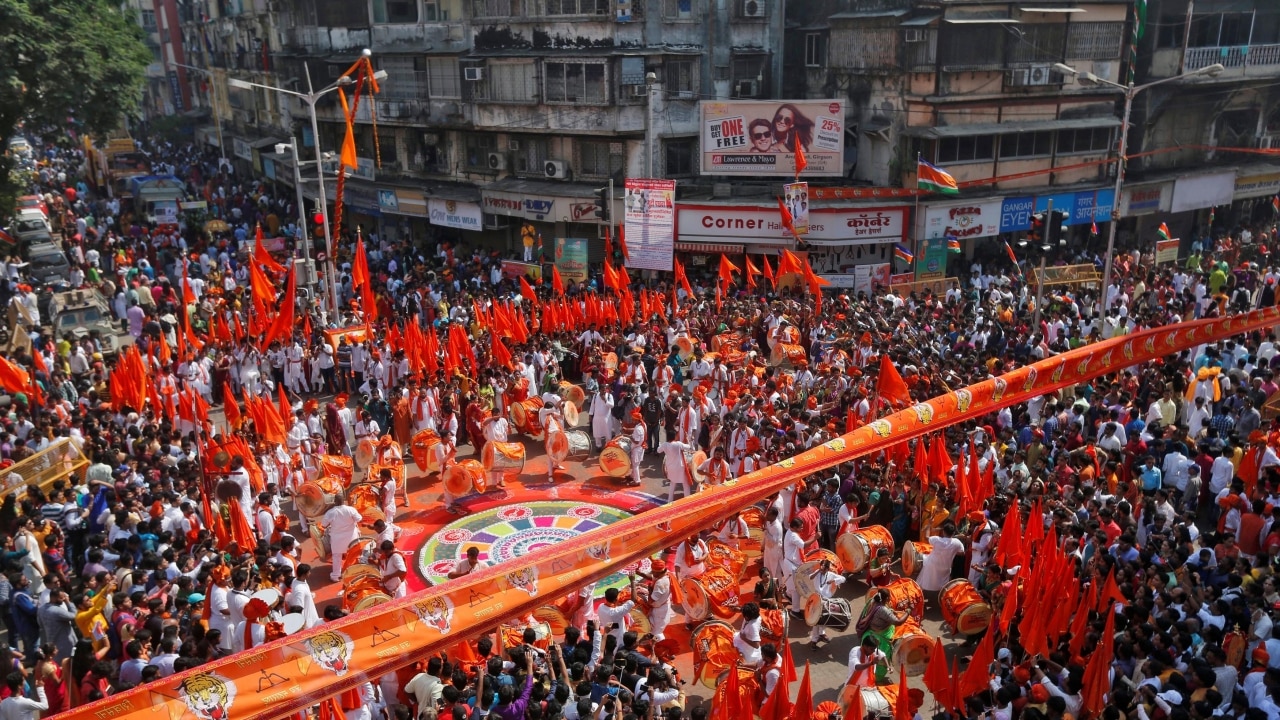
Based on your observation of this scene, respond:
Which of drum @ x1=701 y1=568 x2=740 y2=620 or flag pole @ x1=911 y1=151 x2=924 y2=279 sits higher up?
flag pole @ x1=911 y1=151 x2=924 y2=279

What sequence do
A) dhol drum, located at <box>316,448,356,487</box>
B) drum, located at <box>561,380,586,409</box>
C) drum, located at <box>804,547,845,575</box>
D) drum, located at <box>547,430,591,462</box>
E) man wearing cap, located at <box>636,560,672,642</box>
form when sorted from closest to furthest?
1. man wearing cap, located at <box>636,560,672,642</box>
2. drum, located at <box>804,547,845,575</box>
3. dhol drum, located at <box>316,448,356,487</box>
4. drum, located at <box>547,430,591,462</box>
5. drum, located at <box>561,380,586,409</box>

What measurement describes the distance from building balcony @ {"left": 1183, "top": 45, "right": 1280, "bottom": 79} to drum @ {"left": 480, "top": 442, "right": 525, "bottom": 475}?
24510 millimetres

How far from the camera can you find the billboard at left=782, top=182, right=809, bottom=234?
84.9 feet

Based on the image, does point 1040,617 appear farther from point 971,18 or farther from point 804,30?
point 804,30

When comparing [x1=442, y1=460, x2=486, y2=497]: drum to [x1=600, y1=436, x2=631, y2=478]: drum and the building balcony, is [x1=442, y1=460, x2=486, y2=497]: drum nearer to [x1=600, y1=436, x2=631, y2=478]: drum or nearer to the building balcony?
[x1=600, y1=436, x2=631, y2=478]: drum

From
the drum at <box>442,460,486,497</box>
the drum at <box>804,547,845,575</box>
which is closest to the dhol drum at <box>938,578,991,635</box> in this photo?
the drum at <box>804,547,845,575</box>

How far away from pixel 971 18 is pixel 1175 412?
1507 centimetres

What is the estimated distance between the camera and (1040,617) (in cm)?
988

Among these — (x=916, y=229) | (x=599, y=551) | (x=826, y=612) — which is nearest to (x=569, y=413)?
(x=826, y=612)

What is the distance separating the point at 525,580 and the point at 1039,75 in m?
24.5

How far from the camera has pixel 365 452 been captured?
15.6 meters

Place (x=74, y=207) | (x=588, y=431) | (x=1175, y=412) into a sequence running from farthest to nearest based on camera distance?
(x=74, y=207) → (x=588, y=431) → (x=1175, y=412)

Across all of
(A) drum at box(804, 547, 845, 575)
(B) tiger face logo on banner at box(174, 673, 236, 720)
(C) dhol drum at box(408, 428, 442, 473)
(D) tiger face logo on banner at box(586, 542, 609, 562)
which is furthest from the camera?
(C) dhol drum at box(408, 428, 442, 473)

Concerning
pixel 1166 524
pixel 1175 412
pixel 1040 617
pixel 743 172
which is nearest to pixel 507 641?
pixel 1040 617
